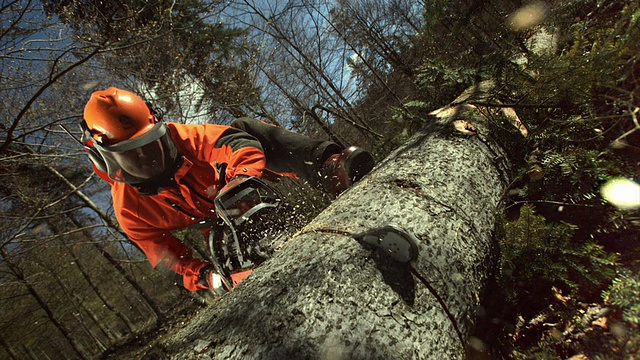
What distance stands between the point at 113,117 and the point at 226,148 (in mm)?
864

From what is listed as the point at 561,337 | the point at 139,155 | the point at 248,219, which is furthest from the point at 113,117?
the point at 561,337

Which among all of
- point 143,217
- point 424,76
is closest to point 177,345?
point 143,217

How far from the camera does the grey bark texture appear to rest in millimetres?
851

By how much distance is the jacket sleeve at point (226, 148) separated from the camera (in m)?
2.25

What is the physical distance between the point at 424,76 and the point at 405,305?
2.60 metres

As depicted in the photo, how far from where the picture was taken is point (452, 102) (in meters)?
2.58

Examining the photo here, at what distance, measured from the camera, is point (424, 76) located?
299cm

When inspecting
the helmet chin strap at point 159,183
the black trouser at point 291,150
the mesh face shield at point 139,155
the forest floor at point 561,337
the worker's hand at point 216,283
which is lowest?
the forest floor at point 561,337

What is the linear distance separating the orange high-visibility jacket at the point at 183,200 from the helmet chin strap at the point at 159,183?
1.7 inches

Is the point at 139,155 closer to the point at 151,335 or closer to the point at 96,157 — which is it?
the point at 96,157

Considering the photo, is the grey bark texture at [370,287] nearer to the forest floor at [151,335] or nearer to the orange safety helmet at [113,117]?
the orange safety helmet at [113,117]

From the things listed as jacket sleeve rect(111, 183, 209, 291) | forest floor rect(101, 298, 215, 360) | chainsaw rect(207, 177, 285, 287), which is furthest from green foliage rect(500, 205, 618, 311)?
forest floor rect(101, 298, 215, 360)

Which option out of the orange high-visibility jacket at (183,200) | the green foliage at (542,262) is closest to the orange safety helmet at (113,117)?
the orange high-visibility jacket at (183,200)

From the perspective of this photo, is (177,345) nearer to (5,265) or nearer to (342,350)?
(342,350)
